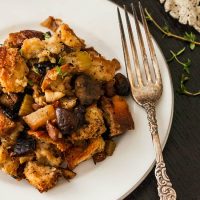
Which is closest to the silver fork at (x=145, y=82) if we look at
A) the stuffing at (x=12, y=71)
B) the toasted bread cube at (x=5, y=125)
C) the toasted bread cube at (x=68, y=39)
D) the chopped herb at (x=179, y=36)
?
the chopped herb at (x=179, y=36)

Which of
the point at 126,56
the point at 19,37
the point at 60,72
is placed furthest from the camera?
the point at 126,56

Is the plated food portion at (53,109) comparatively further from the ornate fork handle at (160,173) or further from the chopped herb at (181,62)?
the chopped herb at (181,62)

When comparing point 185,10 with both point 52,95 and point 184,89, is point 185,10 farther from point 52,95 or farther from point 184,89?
point 52,95

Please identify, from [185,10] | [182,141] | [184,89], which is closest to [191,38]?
[185,10]

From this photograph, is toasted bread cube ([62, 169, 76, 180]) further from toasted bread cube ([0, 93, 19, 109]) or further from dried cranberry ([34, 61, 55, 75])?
dried cranberry ([34, 61, 55, 75])

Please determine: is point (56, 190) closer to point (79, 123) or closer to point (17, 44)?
point (79, 123)

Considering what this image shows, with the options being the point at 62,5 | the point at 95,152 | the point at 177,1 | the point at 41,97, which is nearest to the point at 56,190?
the point at 95,152
